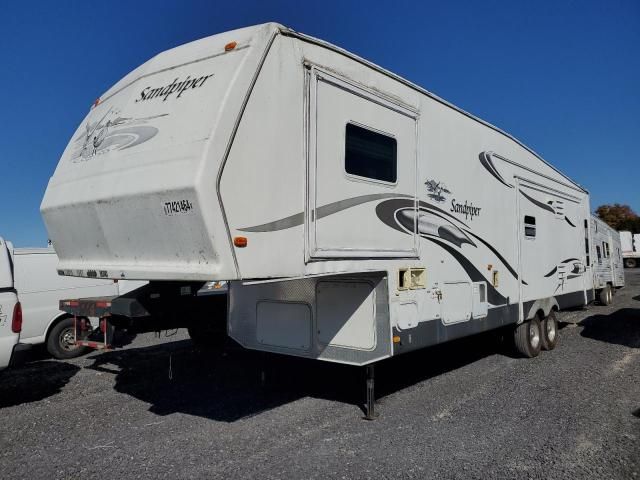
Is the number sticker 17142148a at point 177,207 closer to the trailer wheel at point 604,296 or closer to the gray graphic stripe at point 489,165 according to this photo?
the gray graphic stripe at point 489,165

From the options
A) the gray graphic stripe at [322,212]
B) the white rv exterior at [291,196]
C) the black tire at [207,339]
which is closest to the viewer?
the white rv exterior at [291,196]

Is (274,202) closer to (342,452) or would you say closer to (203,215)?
(203,215)

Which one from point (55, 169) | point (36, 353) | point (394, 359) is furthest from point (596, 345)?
point (36, 353)

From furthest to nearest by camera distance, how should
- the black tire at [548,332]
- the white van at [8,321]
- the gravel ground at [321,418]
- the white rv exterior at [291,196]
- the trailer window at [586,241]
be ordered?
1. the trailer window at [586,241]
2. the black tire at [548,332]
3. the white van at [8,321]
4. the gravel ground at [321,418]
5. the white rv exterior at [291,196]

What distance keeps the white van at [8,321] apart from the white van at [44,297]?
2869 mm

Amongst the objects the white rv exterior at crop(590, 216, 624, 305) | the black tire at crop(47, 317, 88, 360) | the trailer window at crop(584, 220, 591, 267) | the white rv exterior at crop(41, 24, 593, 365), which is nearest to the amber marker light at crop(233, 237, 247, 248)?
the white rv exterior at crop(41, 24, 593, 365)

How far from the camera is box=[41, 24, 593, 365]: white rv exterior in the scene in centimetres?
408

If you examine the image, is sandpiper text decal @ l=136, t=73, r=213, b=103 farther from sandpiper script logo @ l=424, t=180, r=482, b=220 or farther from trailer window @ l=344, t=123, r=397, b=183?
sandpiper script logo @ l=424, t=180, r=482, b=220

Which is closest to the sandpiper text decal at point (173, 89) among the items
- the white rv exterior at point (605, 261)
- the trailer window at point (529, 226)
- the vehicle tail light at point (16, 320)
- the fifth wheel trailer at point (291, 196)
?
the fifth wheel trailer at point (291, 196)

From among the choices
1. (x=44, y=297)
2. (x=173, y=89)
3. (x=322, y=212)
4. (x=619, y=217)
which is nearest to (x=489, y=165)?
(x=322, y=212)

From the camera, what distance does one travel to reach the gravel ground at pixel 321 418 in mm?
4398

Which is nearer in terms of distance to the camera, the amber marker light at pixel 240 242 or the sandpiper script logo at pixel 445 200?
the amber marker light at pixel 240 242

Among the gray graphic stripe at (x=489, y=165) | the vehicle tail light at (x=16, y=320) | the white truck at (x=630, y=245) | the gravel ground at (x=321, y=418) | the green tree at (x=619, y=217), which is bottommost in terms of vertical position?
the gravel ground at (x=321, y=418)

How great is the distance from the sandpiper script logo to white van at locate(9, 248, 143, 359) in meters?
5.95
